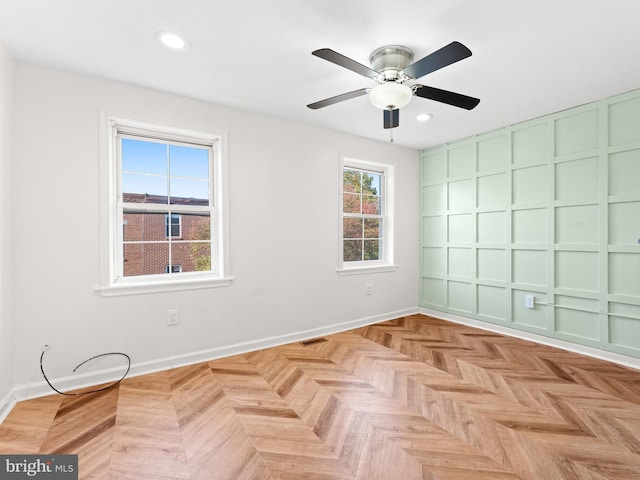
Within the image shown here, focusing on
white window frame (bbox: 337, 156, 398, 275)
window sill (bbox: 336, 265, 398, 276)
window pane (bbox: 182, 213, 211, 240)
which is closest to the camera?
window pane (bbox: 182, 213, 211, 240)

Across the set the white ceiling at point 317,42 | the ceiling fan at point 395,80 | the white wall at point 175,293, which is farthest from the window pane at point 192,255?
the ceiling fan at point 395,80

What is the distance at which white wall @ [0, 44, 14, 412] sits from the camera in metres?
2.02

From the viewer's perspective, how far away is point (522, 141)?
137 inches

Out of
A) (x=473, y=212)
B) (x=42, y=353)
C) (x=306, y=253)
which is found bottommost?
(x=42, y=353)

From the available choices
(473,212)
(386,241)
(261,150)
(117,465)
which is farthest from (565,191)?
(117,465)

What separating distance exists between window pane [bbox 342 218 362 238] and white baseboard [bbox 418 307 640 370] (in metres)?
1.61

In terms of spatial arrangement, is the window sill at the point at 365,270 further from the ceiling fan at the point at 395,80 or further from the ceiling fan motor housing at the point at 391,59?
the ceiling fan motor housing at the point at 391,59

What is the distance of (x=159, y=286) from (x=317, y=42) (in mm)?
2293

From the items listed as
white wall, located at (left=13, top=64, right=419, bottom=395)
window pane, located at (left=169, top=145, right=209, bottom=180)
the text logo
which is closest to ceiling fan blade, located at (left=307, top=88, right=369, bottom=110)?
white wall, located at (left=13, top=64, right=419, bottom=395)

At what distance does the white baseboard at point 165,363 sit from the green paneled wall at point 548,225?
62.3 inches

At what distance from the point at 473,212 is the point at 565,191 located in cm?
98

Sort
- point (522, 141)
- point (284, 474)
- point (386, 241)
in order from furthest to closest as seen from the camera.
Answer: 1. point (386, 241)
2. point (522, 141)
3. point (284, 474)

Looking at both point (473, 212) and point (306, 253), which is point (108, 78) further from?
point (473, 212)

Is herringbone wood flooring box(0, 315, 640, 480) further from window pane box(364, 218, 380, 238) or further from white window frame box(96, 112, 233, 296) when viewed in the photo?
window pane box(364, 218, 380, 238)
